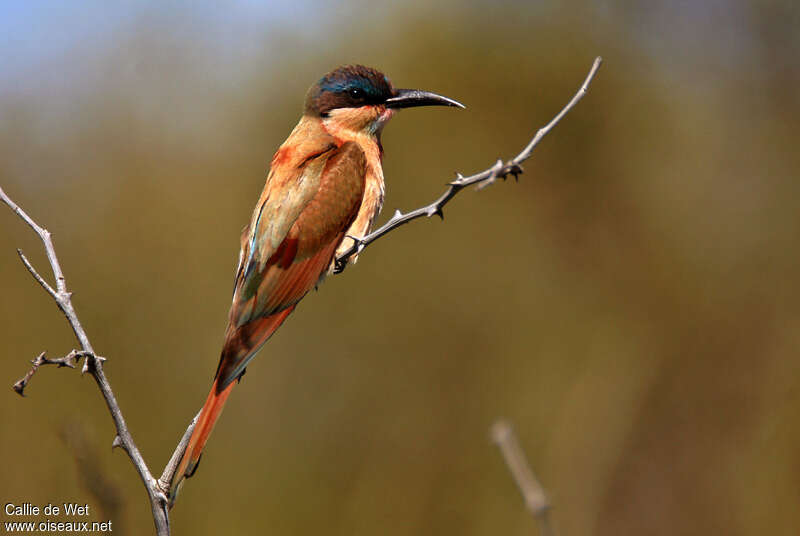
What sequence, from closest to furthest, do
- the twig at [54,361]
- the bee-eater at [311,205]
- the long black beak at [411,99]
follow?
1. the twig at [54,361]
2. the bee-eater at [311,205]
3. the long black beak at [411,99]

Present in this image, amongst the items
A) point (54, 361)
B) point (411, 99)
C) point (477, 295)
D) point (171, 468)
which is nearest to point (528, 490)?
point (171, 468)

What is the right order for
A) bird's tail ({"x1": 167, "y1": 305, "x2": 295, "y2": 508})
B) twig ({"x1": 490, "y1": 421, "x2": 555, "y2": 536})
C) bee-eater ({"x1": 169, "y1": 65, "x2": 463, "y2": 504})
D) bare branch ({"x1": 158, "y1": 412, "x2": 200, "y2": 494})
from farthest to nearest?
bee-eater ({"x1": 169, "y1": 65, "x2": 463, "y2": 504}) < bird's tail ({"x1": 167, "y1": 305, "x2": 295, "y2": 508}) < bare branch ({"x1": 158, "y1": 412, "x2": 200, "y2": 494}) < twig ({"x1": 490, "y1": 421, "x2": 555, "y2": 536})

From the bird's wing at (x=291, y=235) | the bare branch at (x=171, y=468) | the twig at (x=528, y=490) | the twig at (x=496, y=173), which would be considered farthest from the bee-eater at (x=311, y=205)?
the twig at (x=528, y=490)

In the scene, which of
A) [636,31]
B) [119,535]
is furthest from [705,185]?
[119,535]

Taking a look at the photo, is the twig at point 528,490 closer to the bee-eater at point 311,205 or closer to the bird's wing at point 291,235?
the bee-eater at point 311,205

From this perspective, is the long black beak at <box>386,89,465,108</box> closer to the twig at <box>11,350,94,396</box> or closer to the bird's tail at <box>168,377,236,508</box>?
the bird's tail at <box>168,377,236,508</box>

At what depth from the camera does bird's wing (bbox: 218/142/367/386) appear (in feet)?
7.68

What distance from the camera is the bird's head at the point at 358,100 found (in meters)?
2.92

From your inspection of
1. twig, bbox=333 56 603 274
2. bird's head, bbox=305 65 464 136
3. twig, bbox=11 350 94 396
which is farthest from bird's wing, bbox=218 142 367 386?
twig, bbox=11 350 94 396

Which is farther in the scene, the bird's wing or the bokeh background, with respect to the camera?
the bokeh background

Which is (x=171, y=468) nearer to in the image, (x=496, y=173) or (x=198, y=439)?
(x=198, y=439)

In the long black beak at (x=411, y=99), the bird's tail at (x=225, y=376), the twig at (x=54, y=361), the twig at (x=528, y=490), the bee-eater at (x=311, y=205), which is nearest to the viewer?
the twig at (x=528, y=490)

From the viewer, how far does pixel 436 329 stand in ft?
19.2

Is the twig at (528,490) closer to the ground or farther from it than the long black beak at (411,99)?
closer to the ground
